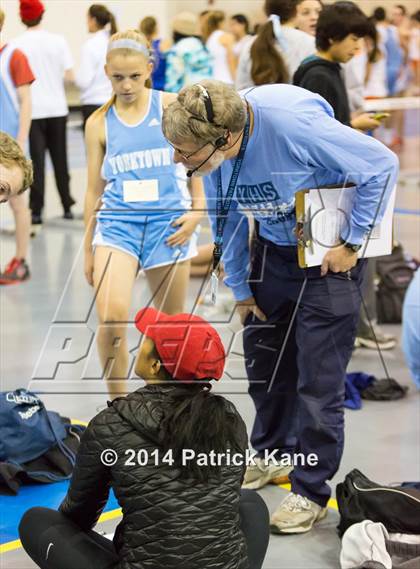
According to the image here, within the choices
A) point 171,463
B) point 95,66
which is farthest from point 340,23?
point 95,66

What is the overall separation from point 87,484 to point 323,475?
110 cm

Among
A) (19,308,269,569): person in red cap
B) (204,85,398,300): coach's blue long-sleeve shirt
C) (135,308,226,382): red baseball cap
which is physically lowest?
(19,308,269,569): person in red cap

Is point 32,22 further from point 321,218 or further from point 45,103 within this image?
point 321,218

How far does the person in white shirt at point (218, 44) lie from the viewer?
13.3 meters

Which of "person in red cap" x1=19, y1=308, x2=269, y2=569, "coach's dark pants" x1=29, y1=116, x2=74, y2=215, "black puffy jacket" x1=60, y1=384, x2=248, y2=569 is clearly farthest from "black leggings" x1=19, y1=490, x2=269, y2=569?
"coach's dark pants" x1=29, y1=116, x2=74, y2=215

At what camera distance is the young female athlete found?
407 centimetres

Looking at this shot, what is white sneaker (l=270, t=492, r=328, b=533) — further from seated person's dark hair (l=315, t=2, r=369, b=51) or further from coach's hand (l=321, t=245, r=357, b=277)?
seated person's dark hair (l=315, t=2, r=369, b=51)

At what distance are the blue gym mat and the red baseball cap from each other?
49.0 inches

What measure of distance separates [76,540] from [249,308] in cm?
122

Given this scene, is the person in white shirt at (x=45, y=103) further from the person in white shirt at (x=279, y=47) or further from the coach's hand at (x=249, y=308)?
the coach's hand at (x=249, y=308)

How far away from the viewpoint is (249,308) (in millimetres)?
3609

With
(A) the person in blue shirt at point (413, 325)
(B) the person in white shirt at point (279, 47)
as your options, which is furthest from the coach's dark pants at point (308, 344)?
(B) the person in white shirt at point (279, 47)

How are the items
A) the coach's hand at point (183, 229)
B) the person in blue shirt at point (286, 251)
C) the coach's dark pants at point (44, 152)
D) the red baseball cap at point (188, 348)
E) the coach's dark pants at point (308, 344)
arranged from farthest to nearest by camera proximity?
1. the coach's dark pants at point (44, 152)
2. the coach's hand at point (183, 229)
3. the coach's dark pants at point (308, 344)
4. the person in blue shirt at point (286, 251)
5. the red baseball cap at point (188, 348)

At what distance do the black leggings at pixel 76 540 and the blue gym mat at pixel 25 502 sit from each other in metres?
0.71
